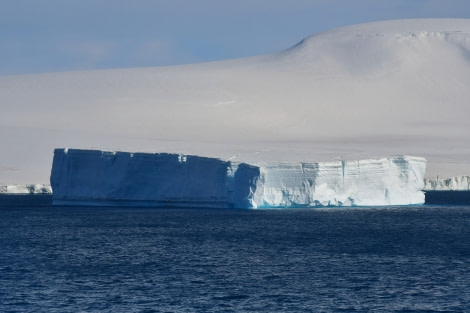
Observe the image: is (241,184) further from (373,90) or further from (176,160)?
(373,90)

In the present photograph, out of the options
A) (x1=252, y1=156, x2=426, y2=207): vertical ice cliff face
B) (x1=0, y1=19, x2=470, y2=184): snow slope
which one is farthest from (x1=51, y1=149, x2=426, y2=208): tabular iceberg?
(x1=0, y1=19, x2=470, y2=184): snow slope

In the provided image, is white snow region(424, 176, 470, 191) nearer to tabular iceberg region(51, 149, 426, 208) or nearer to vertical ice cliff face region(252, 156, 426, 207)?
tabular iceberg region(51, 149, 426, 208)

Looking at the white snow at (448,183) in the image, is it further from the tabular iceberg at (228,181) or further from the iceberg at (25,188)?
the iceberg at (25,188)

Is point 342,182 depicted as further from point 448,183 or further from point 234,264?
point 448,183

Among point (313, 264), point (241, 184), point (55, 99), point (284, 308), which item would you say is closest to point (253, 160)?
point (241, 184)

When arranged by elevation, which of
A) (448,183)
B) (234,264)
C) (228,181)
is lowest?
(234,264)

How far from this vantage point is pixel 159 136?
2719 inches

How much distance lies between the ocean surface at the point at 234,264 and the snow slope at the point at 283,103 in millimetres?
22534

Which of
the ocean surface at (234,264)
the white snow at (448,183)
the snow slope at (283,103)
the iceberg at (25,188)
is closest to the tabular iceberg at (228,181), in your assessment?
the ocean surface at (234,264)

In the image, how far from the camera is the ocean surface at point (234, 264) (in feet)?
66.3

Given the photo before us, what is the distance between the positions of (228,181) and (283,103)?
37.1 meters

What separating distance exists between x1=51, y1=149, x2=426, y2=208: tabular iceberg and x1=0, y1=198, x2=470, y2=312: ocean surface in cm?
128

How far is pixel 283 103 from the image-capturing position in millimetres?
77625

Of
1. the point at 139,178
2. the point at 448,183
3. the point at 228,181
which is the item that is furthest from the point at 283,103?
the point at 228,181
